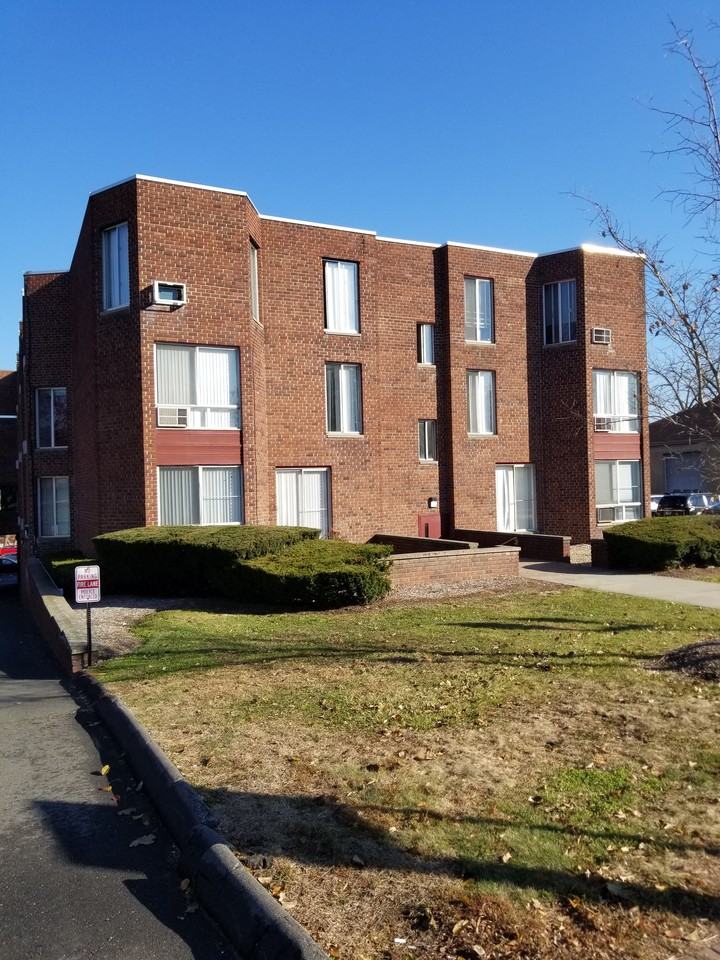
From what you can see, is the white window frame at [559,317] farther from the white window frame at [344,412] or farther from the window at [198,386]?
the window at [198,386]

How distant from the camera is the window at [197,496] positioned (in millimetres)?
18109

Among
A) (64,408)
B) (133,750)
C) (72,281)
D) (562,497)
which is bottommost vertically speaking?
(133,750)

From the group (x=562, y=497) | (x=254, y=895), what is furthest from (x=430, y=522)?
(x=254, y=895)

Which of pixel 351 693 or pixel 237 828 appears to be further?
pixel 351 693

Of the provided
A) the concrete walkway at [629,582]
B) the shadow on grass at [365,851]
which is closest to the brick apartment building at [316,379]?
the concrete walkway at [629,582]

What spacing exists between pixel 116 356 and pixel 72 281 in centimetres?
870

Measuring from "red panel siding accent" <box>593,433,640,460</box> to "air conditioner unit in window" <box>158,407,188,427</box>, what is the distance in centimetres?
1269

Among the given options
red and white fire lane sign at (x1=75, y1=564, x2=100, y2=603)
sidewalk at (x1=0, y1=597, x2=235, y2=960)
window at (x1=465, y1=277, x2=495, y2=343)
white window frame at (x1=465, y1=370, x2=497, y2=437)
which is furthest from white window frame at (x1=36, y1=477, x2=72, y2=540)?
sidewalk at (x1=0, y1=597, x2=235, y2=960)

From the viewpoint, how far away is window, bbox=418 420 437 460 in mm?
23656

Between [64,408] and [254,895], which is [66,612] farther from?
[64,408]

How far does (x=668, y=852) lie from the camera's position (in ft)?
13.7

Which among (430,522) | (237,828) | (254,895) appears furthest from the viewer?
(430,522)

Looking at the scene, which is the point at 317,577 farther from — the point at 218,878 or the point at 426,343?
the point at 426,343

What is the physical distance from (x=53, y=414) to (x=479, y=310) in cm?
1438
